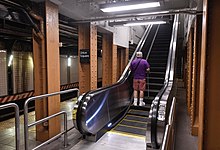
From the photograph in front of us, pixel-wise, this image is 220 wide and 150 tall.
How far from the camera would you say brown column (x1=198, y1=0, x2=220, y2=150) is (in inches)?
59.0

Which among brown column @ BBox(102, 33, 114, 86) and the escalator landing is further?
brown column @ BBox(102, 33, 114, 86)

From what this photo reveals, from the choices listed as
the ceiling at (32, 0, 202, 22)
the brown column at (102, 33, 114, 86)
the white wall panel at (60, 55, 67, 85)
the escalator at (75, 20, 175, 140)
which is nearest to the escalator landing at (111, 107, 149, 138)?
the escalator at (75, 20, 175, 140)

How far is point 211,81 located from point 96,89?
2575 mm

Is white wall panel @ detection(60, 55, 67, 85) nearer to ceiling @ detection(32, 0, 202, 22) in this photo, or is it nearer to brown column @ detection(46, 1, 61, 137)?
ceiling @ detection(32, 0, 202, 22)

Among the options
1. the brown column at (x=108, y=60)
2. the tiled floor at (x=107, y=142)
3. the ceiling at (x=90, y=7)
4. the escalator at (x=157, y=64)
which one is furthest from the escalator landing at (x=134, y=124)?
the ceiling at (x=90, y=7)

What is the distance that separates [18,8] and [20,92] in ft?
13.2

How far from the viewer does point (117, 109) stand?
467cm

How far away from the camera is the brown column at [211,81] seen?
4.91ft

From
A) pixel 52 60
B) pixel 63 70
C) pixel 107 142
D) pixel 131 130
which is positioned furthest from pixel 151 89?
Result: pixel 63 70

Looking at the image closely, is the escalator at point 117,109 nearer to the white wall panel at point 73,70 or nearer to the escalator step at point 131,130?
the escalator step at point 131,130

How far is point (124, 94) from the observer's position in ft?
17.0

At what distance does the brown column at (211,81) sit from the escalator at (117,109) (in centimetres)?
143

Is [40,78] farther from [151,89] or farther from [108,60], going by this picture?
[108,60]

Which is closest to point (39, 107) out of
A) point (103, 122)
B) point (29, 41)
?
point (103, 122)
